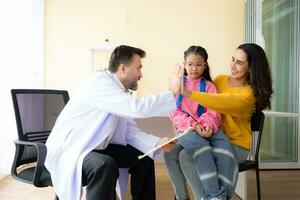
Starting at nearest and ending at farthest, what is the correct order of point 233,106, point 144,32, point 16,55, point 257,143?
point 233,106
point 257,143
point 16,55
point 144,32

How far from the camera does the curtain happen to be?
3.05 meters

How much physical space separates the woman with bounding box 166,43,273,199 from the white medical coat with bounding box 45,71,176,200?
270 millimetres

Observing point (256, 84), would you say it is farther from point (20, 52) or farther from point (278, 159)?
point (20, 52)

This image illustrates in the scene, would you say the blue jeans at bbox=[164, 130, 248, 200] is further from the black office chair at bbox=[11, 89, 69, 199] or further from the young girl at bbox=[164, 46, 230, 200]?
the black office chair at bbox=[11, 89, 69, 199]

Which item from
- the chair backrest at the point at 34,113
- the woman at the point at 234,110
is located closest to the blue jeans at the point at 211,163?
the woman at the point at 234,110

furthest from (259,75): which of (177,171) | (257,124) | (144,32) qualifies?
(144,32)

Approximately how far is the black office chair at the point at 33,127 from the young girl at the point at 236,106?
2.58 ft

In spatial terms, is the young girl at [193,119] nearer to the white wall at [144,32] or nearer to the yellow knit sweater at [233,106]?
the yellow knit sweater at [233,106]

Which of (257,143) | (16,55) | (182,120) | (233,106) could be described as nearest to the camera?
(233,106)

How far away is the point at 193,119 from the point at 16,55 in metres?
2.29

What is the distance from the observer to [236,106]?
5.79 feet

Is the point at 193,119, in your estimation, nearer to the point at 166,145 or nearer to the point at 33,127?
the point at 166,145

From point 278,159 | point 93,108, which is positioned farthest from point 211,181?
point 278,159

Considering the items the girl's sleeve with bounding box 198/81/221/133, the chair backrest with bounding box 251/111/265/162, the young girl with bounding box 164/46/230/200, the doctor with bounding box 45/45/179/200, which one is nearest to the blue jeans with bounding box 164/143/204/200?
the young girl with bounding box 164/46/230/200
